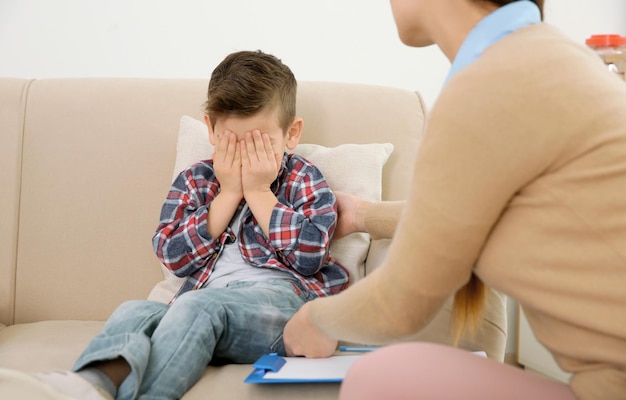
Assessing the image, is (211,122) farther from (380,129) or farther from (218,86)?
(380,129)

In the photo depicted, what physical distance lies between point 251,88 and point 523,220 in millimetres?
796

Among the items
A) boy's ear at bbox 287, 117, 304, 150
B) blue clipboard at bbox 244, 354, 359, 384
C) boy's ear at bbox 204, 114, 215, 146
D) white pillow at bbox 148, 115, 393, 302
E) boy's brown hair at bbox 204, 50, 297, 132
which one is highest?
boy's brown hair at bbox 204, 50, 297, 132

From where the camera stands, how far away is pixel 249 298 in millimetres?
1255

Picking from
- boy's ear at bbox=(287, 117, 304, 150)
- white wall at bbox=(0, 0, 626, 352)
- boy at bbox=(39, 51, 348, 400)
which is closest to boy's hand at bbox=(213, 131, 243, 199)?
boy at bbox=(39, 51, 348, 400)

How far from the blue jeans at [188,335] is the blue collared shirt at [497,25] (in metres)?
0.56

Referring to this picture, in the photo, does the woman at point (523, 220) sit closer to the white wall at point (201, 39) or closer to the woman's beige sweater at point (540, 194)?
the woman's beige sweater at point (540, 194)

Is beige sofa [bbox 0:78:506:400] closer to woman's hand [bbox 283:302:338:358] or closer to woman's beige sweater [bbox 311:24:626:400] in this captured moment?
woman's hand [bbox 283:302:338:358]

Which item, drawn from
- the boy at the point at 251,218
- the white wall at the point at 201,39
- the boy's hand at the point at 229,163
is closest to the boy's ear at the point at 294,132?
the boy at the point at 251,218

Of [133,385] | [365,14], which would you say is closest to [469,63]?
[133,385]

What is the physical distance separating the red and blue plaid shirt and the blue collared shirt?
2.05 ft

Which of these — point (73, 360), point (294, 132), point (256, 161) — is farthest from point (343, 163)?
point (73, 360)

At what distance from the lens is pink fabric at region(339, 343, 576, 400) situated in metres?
0.77

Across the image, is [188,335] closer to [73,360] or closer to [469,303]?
[73,360]

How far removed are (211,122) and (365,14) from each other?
0.98m
